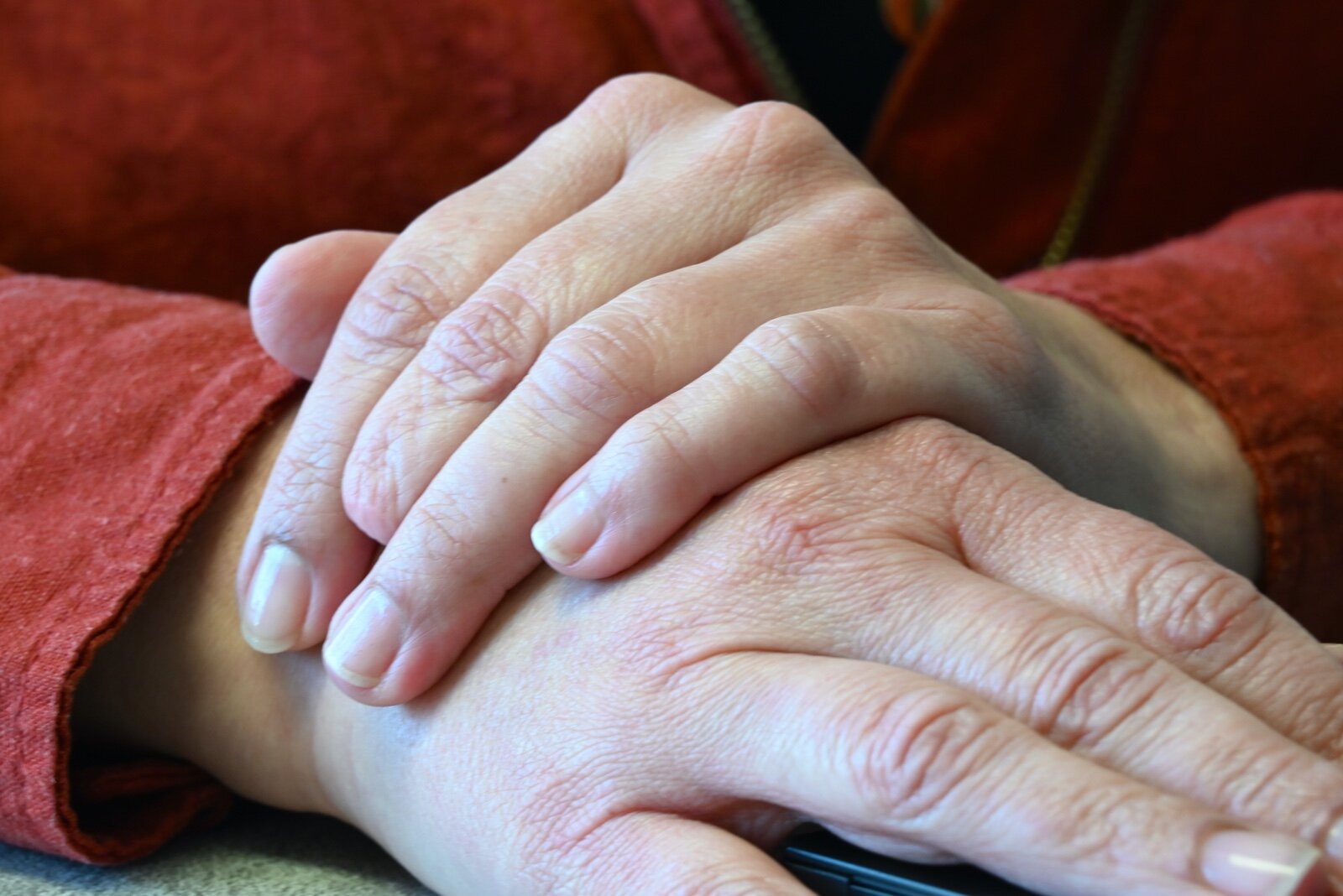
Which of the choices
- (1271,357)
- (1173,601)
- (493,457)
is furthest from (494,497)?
(1271,357)

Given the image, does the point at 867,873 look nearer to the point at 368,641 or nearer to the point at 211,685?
the point at 368,641

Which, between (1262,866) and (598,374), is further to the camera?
(598,374)

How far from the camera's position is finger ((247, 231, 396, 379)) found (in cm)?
54

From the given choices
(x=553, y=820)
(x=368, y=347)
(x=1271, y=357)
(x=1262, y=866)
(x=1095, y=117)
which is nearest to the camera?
(x=1262, y=866)

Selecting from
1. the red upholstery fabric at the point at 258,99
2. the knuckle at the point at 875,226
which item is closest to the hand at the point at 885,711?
the knuckle at the point at 875,226

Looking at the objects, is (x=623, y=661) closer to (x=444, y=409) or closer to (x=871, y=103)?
(x=444, y=409)

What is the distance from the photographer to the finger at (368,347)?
0.49m

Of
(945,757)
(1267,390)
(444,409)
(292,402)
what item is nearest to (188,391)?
(292,402)

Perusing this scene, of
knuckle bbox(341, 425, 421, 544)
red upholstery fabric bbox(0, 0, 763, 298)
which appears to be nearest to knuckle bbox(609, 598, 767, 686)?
knuckle bbox(341, 425, 421, 544)

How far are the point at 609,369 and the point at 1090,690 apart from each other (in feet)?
0.64

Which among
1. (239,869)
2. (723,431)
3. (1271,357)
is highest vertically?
(723,431)

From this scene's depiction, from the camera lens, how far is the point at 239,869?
496 millimetres

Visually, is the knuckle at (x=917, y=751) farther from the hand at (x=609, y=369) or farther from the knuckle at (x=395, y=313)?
→ the knuckle at (x=395, y=313)

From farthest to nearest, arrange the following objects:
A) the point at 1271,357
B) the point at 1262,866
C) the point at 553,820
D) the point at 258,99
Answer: the point at 258,99 < the point at 1271,357 < the point at 553,820 < the point at 1262,866
